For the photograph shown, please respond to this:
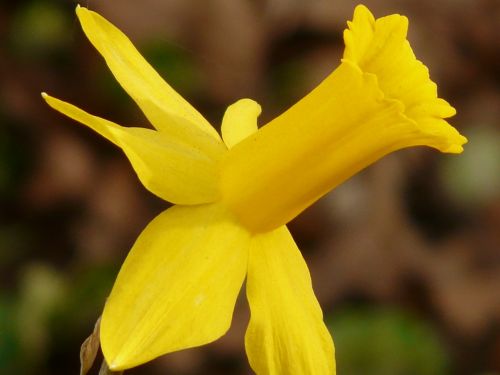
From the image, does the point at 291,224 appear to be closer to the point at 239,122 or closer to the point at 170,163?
the point at 239,122

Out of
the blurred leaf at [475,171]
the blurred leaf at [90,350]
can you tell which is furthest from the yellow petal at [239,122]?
the blurred leaf at [475,171]

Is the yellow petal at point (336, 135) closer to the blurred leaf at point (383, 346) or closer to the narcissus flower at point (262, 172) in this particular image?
the narcissus flower at point (262, 172)

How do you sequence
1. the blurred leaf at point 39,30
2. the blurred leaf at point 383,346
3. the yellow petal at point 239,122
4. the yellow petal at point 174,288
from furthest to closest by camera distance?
the blurred leaf at point 39,30 < the blurred leaf at point 383,346 < the yellow petal at point 239,122 < the yellow petal at point 174,288

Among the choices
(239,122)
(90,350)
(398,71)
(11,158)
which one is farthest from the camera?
(11,158)

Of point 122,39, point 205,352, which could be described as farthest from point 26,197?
point 122,39

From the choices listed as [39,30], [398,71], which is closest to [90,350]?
[398,71]

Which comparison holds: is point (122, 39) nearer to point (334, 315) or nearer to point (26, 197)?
point (334, 315)
